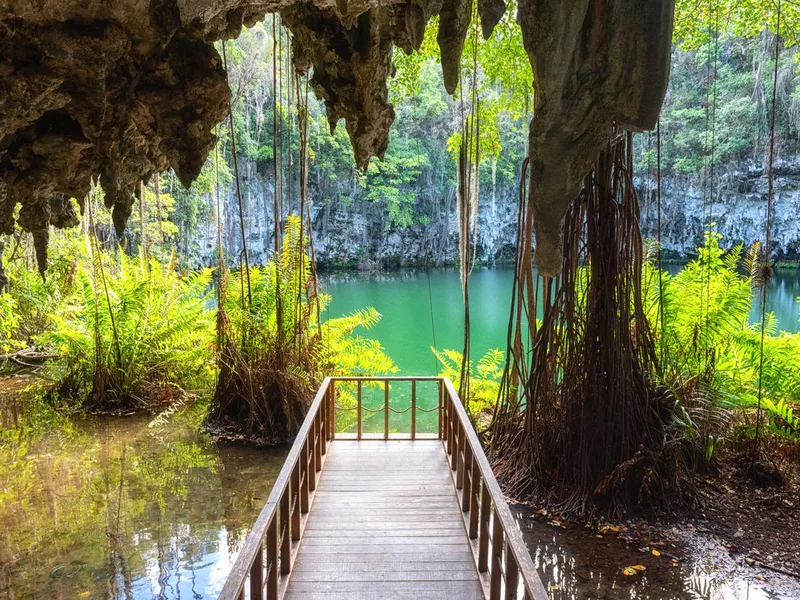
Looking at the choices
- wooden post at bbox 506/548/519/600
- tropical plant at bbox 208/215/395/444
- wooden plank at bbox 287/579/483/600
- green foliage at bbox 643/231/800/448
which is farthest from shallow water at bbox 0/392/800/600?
wooden post at bbox 506/548/519/600

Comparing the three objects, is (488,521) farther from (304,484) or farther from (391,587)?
(304,484)

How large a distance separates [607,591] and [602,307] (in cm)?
190

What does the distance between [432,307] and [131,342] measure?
11.0 metres

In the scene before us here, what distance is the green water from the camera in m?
14.7

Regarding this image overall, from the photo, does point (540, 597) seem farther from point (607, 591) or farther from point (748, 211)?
point (748, 211)

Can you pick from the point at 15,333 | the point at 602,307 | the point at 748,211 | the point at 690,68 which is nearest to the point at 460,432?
the point at 602,307

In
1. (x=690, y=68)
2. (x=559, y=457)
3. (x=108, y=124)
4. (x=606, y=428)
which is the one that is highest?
(x=690, y=68)

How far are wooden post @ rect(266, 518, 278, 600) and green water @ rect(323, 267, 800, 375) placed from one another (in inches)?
291

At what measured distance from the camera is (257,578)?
7.09ft

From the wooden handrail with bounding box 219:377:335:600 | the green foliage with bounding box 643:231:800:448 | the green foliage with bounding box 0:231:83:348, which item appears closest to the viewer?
the wooden handrail with bounding box 219:377:335:600

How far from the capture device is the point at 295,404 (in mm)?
5980

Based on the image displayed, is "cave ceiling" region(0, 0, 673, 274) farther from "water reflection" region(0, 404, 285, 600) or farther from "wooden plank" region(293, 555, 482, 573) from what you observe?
"water reflection" region(0, 404, 285, 600)

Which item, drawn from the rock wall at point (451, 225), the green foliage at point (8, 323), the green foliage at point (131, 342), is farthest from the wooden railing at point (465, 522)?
the rock wall at point (451, 225)

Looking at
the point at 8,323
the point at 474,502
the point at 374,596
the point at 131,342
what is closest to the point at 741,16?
the point at 474,502
